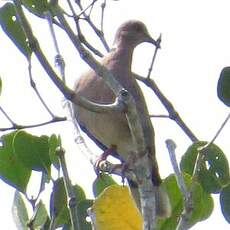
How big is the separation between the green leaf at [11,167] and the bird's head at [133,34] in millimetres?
2075

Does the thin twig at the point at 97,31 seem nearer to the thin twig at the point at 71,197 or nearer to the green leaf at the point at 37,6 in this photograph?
the green leaf at the point at 37,6

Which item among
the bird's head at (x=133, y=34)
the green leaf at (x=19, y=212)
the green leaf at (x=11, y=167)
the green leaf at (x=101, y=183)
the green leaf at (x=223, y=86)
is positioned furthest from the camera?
the bird's head at (x=133, y=34)

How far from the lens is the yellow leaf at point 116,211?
377 cm

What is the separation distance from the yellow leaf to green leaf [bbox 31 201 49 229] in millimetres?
260

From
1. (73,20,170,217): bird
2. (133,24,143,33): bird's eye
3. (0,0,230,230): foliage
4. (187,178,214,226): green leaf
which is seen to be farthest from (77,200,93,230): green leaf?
(133,24,143,33): bird's eye

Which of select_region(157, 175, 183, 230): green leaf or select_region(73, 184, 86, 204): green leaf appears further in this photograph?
select_region(73, 184, 86, 204): green leaf

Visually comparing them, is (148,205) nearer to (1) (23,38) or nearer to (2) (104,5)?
(1) (23,38)

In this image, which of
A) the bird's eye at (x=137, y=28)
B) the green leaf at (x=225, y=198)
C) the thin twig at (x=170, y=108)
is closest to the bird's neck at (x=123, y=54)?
the bird's eye at (x=137, y=28)

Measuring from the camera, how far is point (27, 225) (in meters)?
3.84

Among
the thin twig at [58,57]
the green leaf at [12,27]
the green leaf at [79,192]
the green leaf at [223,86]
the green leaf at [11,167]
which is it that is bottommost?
the green leaf at [79,192]

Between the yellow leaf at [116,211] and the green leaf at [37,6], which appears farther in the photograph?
the green leaf at [37,6]

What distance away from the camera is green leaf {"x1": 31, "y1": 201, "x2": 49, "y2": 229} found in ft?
12.7

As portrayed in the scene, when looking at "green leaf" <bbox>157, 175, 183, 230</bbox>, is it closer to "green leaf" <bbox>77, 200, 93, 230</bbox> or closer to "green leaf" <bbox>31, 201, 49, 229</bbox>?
"green leaf" <bbox>77, 200, 93, 230</bbox>

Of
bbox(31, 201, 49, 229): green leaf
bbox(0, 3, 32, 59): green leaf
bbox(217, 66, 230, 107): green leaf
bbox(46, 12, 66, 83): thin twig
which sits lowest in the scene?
bbox(31, 201, 49, 229): green leaf
